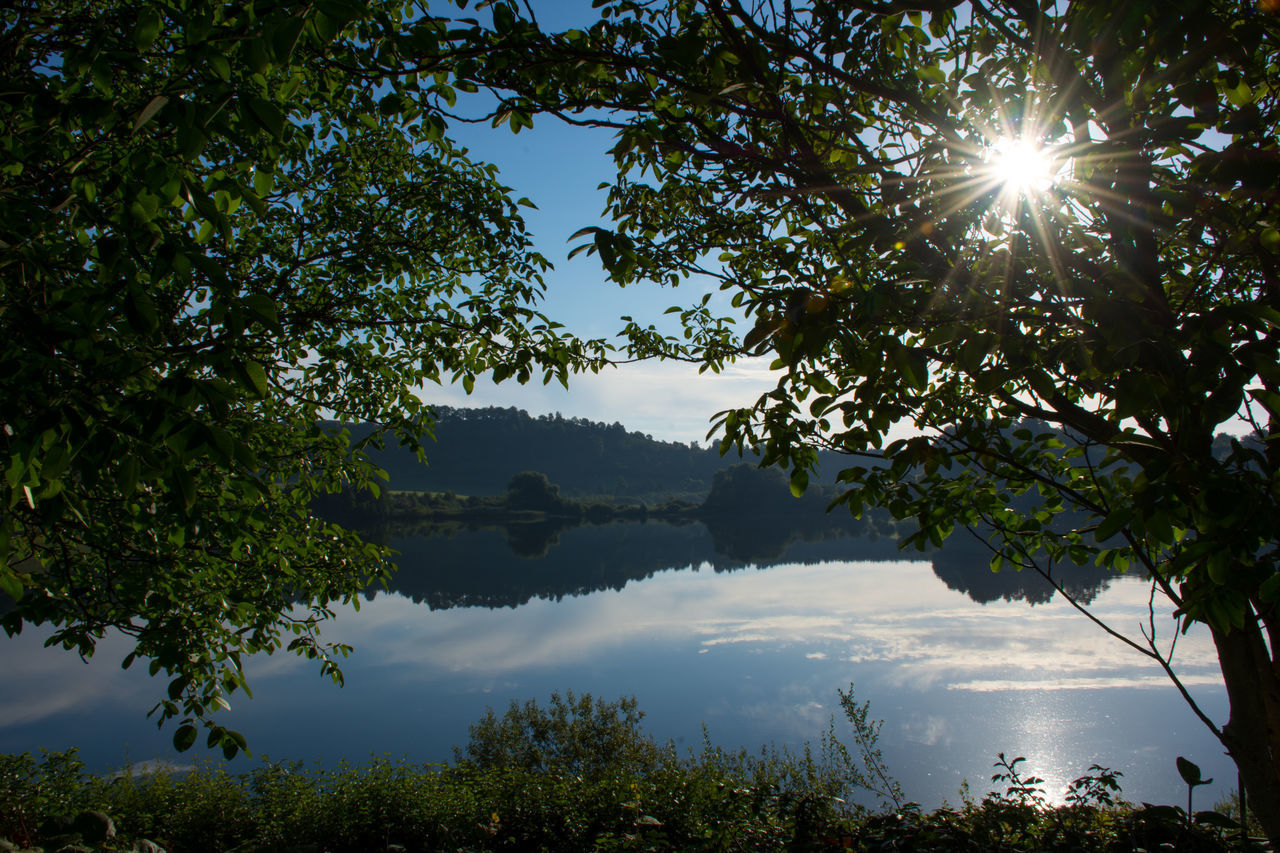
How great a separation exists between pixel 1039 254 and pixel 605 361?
319 cm

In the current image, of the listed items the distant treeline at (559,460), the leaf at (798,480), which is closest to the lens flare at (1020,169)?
the leaf at (798,480)

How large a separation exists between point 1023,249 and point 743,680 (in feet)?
58.1

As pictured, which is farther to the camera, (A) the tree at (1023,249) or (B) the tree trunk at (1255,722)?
(B) the tree trunk at (1255,722)

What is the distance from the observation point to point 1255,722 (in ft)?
8.64

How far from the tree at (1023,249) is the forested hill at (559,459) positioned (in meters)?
123

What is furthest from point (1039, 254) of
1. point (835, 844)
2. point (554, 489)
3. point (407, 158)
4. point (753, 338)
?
point (554, 489)

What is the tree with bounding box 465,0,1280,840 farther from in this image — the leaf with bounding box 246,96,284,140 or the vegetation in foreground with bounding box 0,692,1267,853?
the vegetation in foreground with bounding box 0,692,1267,853

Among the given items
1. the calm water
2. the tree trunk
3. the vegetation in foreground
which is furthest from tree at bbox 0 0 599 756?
Answer: the calm water

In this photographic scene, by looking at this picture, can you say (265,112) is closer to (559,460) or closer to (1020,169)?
(1020,169)

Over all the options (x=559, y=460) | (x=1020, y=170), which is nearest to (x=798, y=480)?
(x=1020, y=170)

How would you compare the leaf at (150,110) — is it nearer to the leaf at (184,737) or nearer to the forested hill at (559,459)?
the leaf at (184,737)

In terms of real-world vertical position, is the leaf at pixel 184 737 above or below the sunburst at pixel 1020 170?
below

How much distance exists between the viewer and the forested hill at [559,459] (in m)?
133

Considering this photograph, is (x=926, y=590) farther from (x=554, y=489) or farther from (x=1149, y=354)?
(x=554, y=489)
